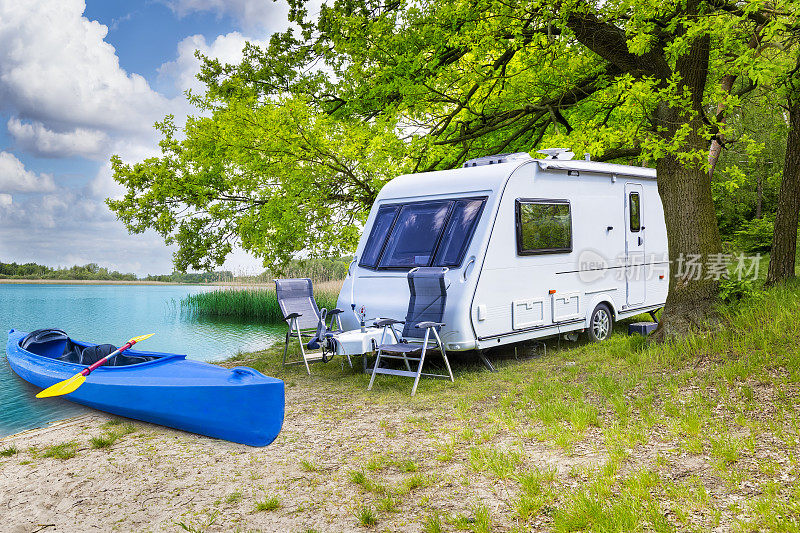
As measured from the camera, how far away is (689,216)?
8.67 m

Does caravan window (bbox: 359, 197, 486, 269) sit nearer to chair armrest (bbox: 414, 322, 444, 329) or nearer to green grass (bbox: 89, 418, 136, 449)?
chair armrest (bbox: 414, 322, 444, 329)

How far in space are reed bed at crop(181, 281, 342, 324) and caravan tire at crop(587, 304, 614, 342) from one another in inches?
387

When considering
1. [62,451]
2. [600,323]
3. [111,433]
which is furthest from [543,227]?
[62,451]

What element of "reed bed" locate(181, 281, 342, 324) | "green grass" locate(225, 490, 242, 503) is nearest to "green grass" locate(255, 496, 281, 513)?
"green grass" locate(225, 490, 242, 503)

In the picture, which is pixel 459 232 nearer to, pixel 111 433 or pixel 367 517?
pixel 111 433

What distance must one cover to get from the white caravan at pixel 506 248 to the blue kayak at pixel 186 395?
113 inches

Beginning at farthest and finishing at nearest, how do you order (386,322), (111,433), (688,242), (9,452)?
(688,242) < (386,322) < (111,433) < (9,452)

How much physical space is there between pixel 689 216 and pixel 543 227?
6.48ft

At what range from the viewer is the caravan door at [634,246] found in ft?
35.4

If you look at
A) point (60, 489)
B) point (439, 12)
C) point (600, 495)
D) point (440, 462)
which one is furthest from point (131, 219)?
point (600, 495)

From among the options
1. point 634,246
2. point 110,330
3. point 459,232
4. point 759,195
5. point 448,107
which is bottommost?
point 110,330

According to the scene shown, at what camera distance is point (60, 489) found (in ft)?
16.1

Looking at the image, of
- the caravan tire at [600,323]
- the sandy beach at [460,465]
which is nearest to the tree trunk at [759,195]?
the caravan tire at [600,323]

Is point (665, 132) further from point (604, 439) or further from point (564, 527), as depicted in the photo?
point (564, 527)
